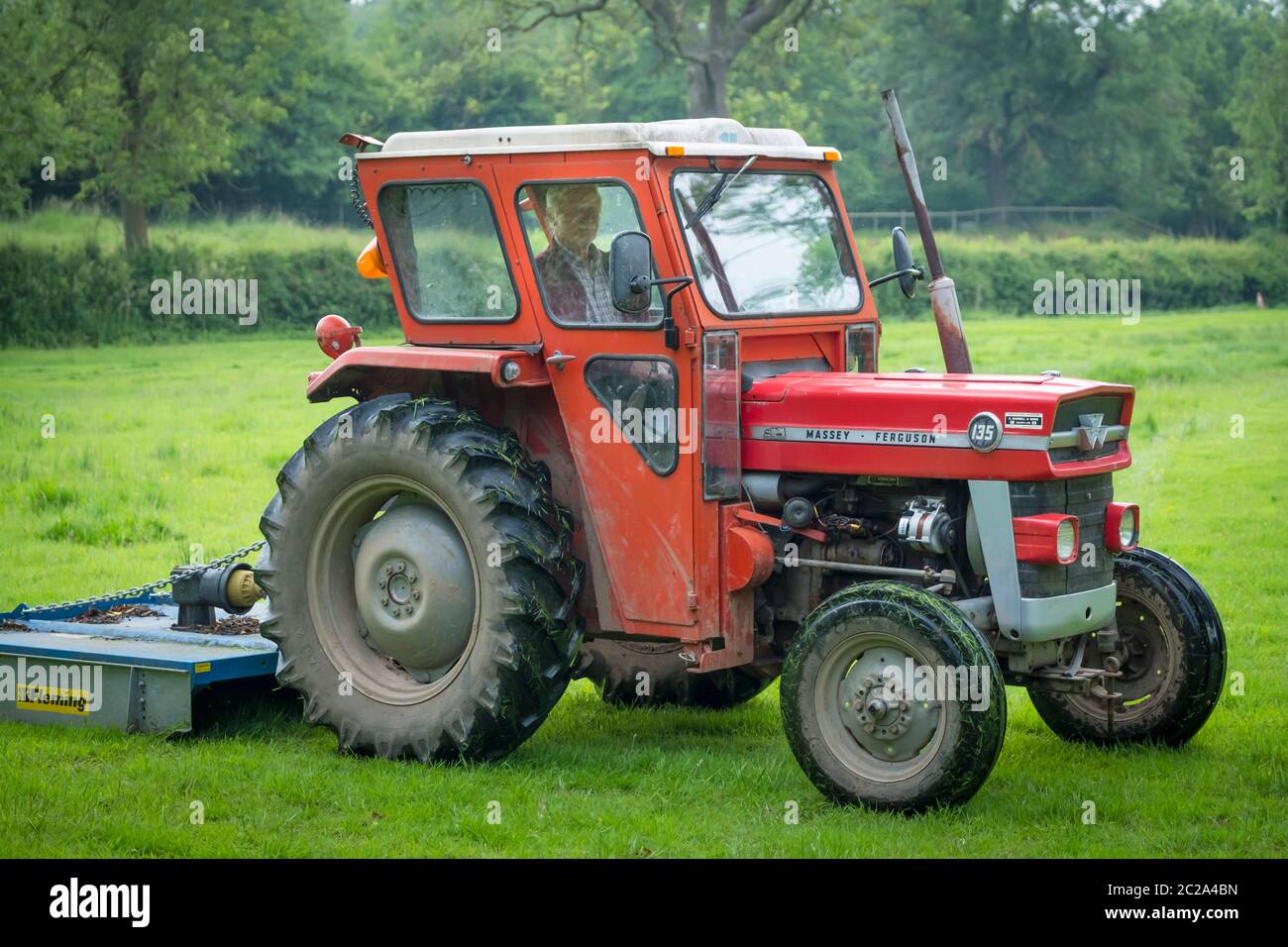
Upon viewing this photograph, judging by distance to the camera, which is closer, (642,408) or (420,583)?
(642,408)

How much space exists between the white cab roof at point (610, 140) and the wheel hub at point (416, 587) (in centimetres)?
160

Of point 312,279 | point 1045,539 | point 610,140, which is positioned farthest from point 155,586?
point 312,279

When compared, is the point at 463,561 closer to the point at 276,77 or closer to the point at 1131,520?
the point at 1131,520

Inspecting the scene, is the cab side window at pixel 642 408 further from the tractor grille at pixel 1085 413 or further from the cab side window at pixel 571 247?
the tractor grille at pixel 1085 413

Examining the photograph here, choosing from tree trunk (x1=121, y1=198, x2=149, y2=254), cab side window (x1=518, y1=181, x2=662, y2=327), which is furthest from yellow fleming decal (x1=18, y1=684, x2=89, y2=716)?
tree trunk (x1=121, y1=198, x2=149, y2=254)

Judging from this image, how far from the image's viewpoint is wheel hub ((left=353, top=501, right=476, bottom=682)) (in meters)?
7.14

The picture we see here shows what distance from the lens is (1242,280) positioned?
1614 inches

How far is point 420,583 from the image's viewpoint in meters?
7.20

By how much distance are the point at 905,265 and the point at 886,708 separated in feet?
7.82

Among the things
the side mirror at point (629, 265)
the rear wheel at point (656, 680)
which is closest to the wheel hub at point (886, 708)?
the rear wheel at point (656, 680)

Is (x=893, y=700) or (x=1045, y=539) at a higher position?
(x=1045, y=539)

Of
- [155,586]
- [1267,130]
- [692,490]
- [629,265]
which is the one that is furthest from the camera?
[1267,130]

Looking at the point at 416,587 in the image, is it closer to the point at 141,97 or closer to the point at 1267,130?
the point at 141,97

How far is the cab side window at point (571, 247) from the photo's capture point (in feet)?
23.3
